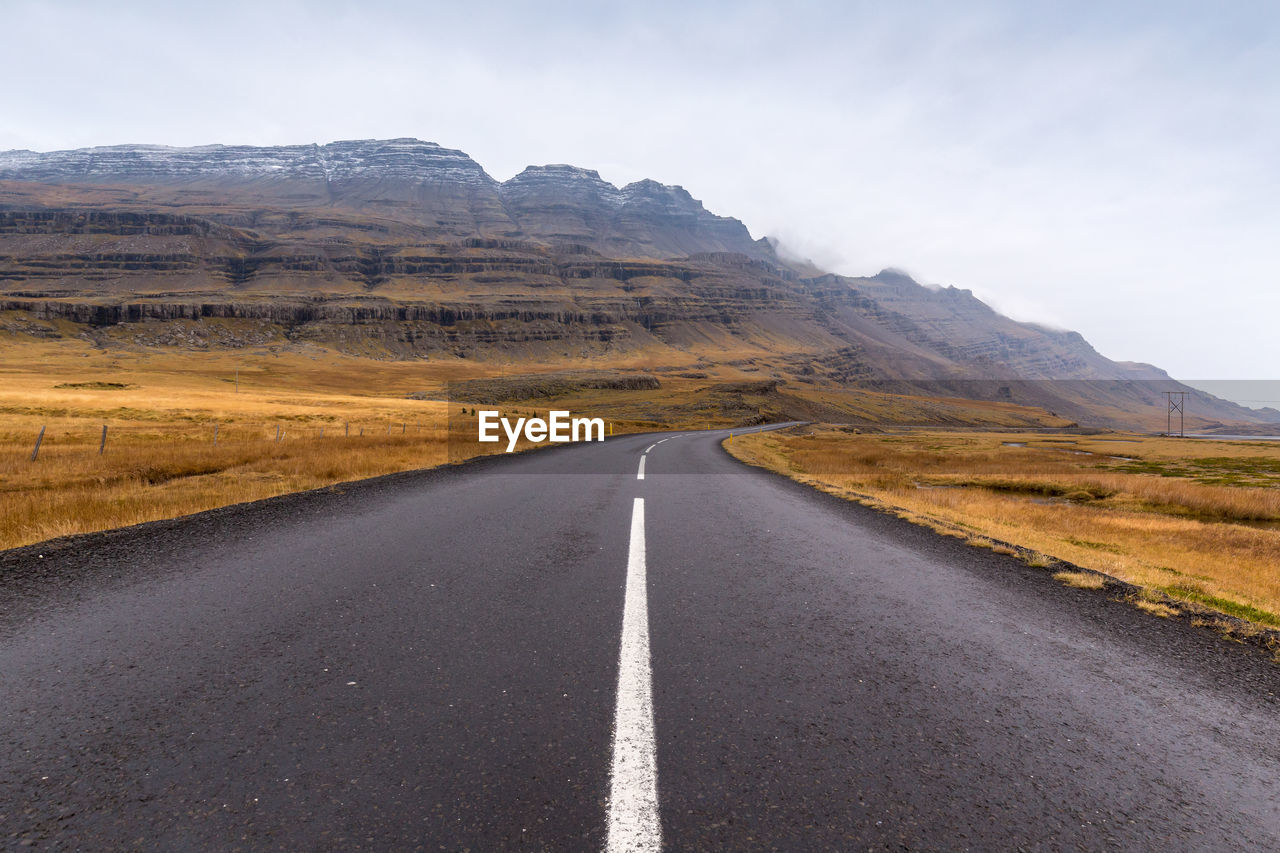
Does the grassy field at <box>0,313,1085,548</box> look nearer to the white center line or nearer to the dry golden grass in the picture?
the dry golden grass

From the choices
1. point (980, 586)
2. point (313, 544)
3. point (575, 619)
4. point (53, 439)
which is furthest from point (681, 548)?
point (53, 439)

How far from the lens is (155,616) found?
5.08 meters

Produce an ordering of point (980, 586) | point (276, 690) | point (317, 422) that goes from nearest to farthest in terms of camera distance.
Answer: point (276, 690), point (980, 586), point (317, 422)

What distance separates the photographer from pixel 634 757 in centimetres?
304

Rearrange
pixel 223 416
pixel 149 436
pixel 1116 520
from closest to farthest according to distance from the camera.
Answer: pixel 1116 520, pixel 149 436, pixel 223 416

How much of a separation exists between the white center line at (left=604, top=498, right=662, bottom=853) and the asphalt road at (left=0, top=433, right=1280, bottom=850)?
18mm

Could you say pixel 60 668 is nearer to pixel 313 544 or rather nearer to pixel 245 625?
pixel 245 625

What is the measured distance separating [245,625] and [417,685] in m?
2.13

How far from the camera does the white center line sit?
8.13 ft

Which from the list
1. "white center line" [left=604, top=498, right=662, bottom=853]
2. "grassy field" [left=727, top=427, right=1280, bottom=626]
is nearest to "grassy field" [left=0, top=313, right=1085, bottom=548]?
"white center line" [left=604, top=498, right=662, bottom=853]

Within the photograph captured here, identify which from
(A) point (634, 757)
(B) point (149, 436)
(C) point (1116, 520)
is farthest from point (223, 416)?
(C) point (1116, 520)

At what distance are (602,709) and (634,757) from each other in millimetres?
564

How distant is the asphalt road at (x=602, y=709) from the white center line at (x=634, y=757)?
0.06 feet

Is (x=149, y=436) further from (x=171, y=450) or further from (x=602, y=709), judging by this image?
(x=602, y=709)
